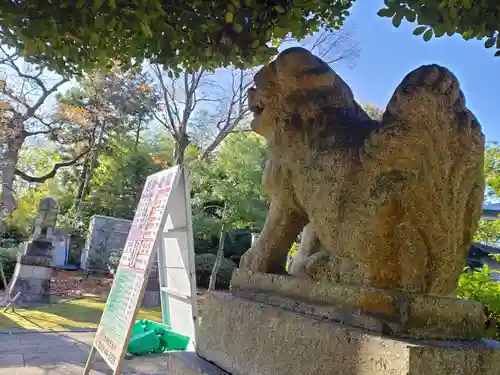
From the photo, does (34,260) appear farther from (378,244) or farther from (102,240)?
(378,244)

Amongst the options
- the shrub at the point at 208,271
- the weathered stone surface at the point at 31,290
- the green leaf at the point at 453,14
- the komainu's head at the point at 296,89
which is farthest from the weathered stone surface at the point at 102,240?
the green leaf at the point at 453,14

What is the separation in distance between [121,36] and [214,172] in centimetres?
1321

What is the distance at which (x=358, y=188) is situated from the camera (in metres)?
1.39

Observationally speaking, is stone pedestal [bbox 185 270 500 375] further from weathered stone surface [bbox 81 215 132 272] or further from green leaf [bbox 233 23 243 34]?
weathered stone surface [bbox 81 215 132 272]

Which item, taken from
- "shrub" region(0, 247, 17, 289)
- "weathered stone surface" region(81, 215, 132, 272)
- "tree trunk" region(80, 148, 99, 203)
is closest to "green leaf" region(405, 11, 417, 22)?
"shrub" region(0, 247, 17, 289)

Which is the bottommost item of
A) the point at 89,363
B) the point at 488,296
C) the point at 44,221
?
the point at 89,363

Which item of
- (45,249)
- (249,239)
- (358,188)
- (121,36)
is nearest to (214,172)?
(249,239)

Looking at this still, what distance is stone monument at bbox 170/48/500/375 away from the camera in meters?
1.21

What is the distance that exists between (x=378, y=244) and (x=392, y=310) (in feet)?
0.66

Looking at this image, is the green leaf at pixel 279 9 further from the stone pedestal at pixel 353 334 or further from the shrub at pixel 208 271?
the shrub at pixel 208 271

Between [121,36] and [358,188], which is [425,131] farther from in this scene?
[121,36]

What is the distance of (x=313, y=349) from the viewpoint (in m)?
1.32

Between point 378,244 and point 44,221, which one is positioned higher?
point 44,221

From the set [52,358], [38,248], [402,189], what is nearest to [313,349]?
[402,189]
